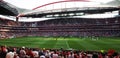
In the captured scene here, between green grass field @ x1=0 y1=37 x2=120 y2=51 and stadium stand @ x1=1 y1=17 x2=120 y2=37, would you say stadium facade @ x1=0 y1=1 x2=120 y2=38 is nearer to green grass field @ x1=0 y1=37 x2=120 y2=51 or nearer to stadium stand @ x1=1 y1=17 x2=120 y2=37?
stadium stand @ x1=1 y1=17 x2=120 y2=37

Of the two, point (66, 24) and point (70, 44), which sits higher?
point (66, 24)

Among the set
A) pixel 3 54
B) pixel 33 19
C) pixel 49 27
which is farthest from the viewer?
pixel 33 19

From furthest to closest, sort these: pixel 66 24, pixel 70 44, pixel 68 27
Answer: pixel 66 24 → pixel 68 27 → pixel 70 44

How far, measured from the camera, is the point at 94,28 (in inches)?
3250

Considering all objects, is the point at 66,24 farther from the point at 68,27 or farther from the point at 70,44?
the point at 70,44

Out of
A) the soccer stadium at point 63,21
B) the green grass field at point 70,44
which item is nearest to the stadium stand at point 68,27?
the soccer stadium at point 63,21

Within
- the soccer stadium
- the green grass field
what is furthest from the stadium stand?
the green grass field

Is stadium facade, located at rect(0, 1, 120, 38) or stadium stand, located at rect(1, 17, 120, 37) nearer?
stadium stand, located at rect(1, 17, 120, 37)

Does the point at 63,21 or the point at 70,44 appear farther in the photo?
the point at 63,21

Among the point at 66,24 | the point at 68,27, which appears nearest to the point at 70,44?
the point at 68,27

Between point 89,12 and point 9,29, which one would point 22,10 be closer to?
point 9,29

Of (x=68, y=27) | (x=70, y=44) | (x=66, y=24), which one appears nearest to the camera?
(x=70, y=44)

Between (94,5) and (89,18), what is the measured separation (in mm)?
10409

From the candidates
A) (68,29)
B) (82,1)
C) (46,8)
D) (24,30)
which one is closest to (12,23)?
(24,30)
